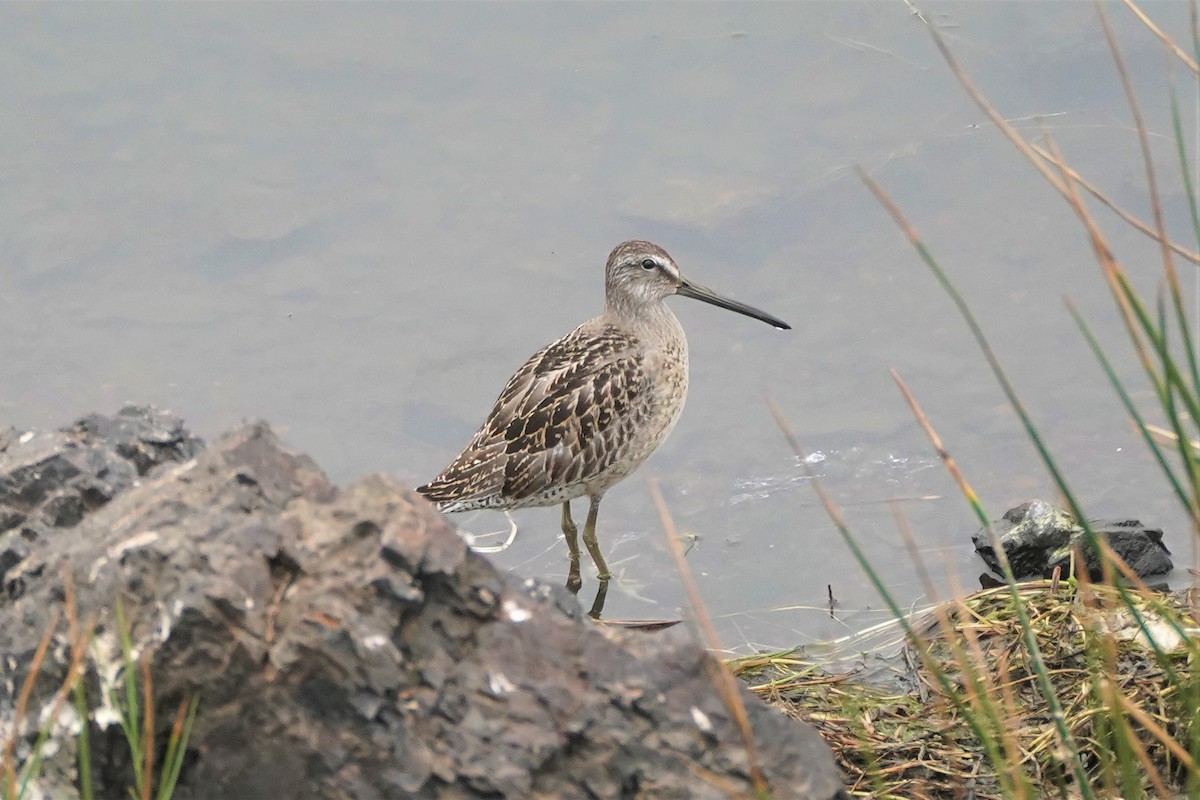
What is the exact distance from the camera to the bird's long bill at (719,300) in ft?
22.9

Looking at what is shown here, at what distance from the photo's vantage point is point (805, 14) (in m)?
9.81

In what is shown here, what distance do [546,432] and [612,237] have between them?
238 centimetres

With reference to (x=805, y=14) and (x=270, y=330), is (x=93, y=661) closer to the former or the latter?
(x=270, y=330)

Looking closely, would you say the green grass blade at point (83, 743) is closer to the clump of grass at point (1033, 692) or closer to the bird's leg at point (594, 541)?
the clump of grass at point (1033, 692)

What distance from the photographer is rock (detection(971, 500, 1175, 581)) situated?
5535 millimetres

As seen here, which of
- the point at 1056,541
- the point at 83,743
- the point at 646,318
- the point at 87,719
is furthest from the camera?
the point at 646,318

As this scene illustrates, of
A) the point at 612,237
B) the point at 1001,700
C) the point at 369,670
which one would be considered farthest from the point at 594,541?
the point at 369,670

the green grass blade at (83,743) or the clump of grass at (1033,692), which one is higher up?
the green grass blade at (83,743)

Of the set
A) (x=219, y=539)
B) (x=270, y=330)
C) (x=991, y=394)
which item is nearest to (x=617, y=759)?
(x=219, y=539)

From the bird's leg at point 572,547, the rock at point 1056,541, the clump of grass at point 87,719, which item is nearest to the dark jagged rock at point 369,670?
the clump of grass at point 87,719

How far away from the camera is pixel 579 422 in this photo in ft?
20.2

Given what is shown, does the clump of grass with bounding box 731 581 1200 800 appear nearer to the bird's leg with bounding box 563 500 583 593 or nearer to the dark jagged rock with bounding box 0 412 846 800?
the dark jagged rock with bounding box 0 412 846 800

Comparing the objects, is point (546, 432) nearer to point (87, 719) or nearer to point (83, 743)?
point (87, 719)

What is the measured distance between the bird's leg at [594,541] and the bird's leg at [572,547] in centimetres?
6
